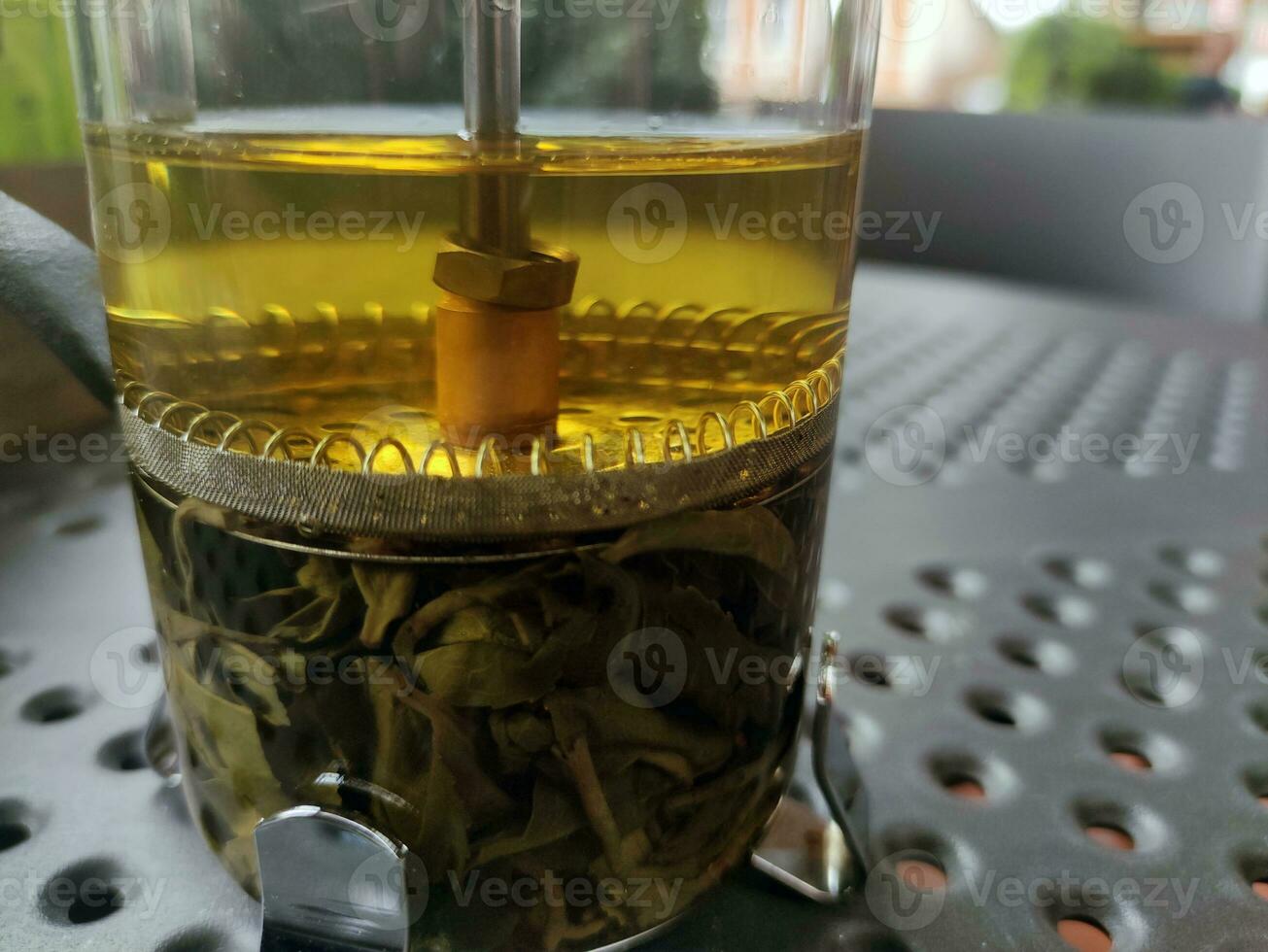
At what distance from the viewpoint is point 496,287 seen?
11.1 inches

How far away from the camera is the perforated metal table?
36cm

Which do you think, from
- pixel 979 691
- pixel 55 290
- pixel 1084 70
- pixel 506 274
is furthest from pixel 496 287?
pixel 1084 70

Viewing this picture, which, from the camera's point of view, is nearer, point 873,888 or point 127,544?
point 873,888

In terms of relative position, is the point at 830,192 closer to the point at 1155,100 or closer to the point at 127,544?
the point at 127,544

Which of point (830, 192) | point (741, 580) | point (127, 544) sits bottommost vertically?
point (127, 544)

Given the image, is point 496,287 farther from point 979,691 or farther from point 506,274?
point 979,691

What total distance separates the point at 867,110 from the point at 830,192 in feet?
0.19

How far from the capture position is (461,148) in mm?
292

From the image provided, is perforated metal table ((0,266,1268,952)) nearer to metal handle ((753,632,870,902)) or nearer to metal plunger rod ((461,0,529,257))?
metal handle ((753,632,870,902))

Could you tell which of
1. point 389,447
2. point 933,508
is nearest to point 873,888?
point 389,447

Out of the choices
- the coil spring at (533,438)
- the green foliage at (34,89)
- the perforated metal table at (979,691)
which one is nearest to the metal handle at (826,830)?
the perforated metal table at (979,691)

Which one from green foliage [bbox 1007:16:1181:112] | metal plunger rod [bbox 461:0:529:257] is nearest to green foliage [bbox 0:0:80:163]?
metal plunger rod [bbox 461:0:529:257]

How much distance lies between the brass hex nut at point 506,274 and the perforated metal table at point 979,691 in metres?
0.21

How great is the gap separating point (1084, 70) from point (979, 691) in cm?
140
